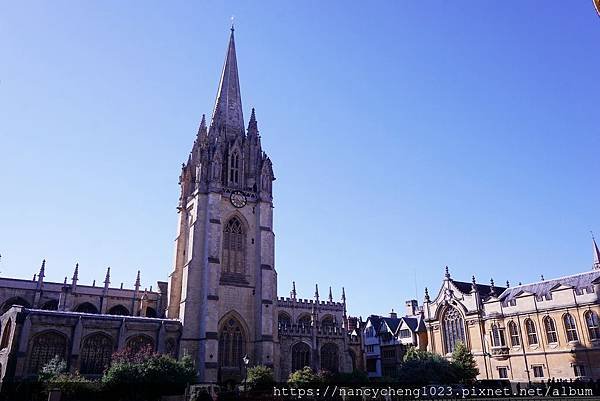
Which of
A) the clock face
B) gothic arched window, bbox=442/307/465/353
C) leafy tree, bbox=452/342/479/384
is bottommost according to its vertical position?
leafy tree, bbox=452/342/479/384

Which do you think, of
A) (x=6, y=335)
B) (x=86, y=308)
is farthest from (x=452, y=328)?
(x=6, y=335)

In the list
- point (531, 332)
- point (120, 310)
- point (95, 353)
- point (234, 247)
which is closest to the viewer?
point (95, 353)

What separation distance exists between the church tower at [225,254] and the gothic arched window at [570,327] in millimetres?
27330

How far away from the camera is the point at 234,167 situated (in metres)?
55.2

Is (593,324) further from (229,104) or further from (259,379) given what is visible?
(229,104)

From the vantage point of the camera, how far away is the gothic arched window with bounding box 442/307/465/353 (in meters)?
51.9

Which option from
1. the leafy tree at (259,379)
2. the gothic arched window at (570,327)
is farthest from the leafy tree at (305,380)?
the gothic arched window at (570,327)

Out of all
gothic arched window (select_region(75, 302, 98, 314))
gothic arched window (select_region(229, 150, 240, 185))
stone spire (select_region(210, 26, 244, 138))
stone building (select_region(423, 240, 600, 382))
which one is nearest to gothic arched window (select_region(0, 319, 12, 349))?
gothic arched window (select_region(75, 302, 98, 314))

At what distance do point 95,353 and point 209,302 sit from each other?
35.3 ft

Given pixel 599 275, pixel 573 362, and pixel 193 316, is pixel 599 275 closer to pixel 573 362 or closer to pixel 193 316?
pixel 573 362

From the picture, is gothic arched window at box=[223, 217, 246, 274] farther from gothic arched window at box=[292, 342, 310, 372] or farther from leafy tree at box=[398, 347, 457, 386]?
leafy tree at box=[398, 347, 457, 386]

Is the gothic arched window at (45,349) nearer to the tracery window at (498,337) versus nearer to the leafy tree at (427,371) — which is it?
the leafy tree at (427,371)

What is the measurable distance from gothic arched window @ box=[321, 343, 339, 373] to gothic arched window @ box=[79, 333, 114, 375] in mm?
22213

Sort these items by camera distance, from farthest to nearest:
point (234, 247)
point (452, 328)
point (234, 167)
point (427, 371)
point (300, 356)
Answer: point (234, 167)
point (452, 328)
point (234, 247)
point (300, 356)
point (427, 371)
